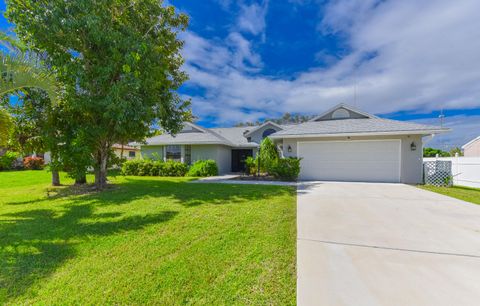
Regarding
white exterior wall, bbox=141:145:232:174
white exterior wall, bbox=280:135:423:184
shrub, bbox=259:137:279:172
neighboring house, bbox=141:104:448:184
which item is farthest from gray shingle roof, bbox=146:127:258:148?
white exterior wall, bbox=280:135:423:184

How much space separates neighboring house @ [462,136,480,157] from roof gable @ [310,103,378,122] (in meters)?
23.3

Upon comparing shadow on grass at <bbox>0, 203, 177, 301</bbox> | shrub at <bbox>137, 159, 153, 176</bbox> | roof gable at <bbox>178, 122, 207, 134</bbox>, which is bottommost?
shadow on grass at <bbox>0, 203, 177, 301</bbox>

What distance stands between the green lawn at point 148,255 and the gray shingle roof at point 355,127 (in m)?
7.58

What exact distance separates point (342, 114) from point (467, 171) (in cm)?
714

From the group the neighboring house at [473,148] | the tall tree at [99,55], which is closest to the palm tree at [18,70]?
the tall tree at [99,55]

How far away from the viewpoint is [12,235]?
3.94 metres

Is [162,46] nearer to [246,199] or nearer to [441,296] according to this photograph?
[246,199]

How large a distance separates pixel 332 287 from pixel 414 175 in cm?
1197

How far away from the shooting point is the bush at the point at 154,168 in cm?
1559

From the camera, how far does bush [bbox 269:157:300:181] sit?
11766 millimetres

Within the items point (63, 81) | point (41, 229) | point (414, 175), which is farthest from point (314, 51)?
point (41, 229)

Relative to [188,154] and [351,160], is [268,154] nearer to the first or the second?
[351,160]

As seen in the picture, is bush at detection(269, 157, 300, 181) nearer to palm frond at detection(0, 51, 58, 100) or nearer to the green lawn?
the green lawn

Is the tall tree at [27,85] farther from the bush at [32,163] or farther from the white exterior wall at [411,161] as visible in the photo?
the bush at [32,163]
